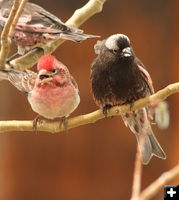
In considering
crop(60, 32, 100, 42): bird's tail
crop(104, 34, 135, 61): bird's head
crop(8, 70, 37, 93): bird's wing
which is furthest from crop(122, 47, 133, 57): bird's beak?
crop(8, 70, 37, 93): bird's wing

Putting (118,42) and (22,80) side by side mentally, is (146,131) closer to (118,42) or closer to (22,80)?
(118,42)

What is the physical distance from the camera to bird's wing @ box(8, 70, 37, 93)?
2.62 m

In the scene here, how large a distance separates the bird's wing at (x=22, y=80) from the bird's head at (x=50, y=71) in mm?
75

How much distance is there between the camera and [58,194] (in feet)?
17.0

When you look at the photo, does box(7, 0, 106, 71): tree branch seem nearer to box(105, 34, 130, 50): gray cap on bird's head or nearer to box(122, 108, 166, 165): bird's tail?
box(105, 34, 130, 50): gray cap on bird's head

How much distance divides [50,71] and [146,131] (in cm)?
47

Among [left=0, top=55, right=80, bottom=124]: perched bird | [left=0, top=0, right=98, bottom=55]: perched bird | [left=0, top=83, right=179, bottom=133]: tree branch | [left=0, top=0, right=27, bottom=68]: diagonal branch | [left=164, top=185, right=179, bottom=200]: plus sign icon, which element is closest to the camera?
[left=164, top=185, right=179, bottom=200]: plus sign icon

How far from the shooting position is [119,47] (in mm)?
2693

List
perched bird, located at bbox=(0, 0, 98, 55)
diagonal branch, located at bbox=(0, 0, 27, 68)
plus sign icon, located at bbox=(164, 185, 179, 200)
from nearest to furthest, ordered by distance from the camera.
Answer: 1. plus sign icon, located at bbox=(164, 185, 179, 200)
2. diagonal branch, located at bbox=(0, 0, 27, 68)
3. perched bird, located at bbox=(0, 0, 98, 55)

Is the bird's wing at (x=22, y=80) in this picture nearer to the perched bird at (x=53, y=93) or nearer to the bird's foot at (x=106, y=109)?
the perched bird at (x=53, y=93)

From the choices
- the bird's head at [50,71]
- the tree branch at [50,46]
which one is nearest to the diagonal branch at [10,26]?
the bird's head at [50,71]

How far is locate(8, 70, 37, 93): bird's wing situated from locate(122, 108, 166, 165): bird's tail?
447mm

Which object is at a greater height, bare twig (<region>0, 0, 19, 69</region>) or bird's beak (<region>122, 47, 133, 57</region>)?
bare twig (<region>0, 0, 19, 69</region>)

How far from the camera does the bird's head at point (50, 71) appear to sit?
2.53 m
